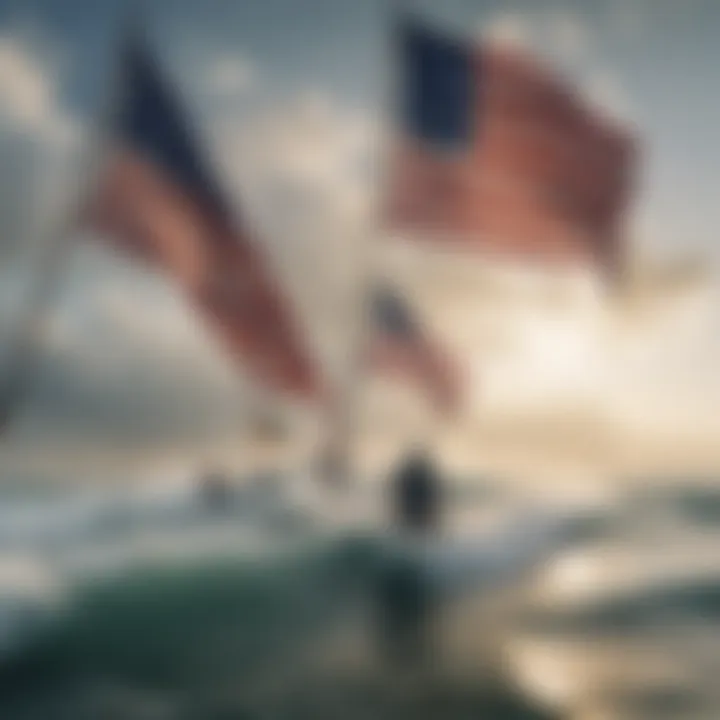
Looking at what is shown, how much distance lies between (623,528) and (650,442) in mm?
105

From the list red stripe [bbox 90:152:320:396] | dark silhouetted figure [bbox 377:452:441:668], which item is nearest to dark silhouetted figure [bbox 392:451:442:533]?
dark silhouetted figure [bbox 377:452:441:668]

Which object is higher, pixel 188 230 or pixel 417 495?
pixel 188 230

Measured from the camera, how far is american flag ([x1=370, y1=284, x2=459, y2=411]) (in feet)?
4.15

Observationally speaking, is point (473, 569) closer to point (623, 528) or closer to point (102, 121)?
point (623, 528)

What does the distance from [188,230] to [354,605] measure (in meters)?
0.47

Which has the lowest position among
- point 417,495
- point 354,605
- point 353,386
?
point 354,605

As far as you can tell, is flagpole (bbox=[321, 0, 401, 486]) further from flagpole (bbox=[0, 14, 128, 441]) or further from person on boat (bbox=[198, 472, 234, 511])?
flagpole (bbox=[0, 14, 128, 441])

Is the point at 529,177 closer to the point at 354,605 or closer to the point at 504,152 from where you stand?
the point at 504,152

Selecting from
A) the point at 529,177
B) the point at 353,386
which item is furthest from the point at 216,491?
the point at 529,177

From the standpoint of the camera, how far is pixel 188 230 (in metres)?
1.26

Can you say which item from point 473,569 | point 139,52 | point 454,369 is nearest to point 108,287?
point 139,52

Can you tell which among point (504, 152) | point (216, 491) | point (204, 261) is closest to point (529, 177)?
point (504, 152)

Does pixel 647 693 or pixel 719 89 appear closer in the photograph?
pixel 647 693

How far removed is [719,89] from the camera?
4.42 ft
